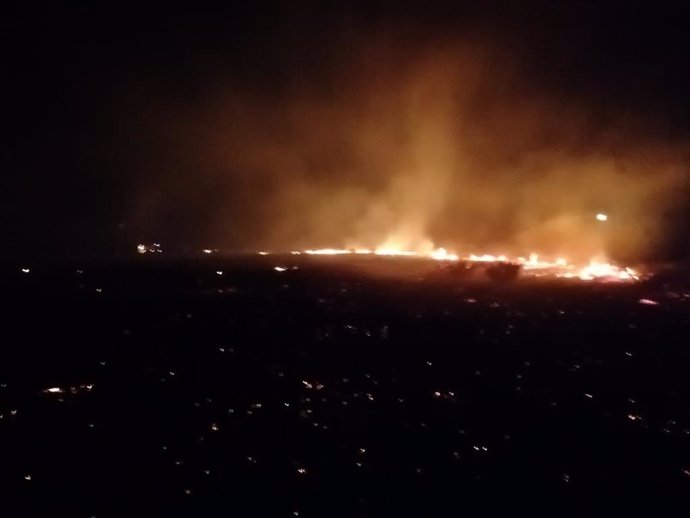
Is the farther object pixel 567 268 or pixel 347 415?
pixel 567 268

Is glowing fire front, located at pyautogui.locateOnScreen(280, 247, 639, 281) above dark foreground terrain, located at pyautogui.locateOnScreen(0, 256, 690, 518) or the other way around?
above

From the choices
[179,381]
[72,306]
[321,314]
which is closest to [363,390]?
[179,381]

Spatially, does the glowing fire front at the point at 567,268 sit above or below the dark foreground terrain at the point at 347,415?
above

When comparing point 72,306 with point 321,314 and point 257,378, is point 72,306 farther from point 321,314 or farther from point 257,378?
point 257,378

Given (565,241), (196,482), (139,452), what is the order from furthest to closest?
(565,241), (139,452), (196,482)

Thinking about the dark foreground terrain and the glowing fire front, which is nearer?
the dark foreground terrain

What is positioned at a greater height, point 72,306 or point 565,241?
point 565,241

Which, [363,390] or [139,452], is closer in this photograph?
[139,452]

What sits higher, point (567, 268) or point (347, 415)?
point (567, 268)
